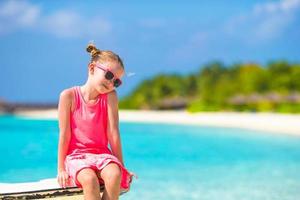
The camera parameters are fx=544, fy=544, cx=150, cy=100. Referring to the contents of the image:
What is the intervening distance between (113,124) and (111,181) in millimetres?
374

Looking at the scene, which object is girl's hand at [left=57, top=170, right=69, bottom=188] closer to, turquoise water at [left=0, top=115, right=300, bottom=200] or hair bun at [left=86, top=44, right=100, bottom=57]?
hair bun at [left=86, top=44, right=100, bottom=57]

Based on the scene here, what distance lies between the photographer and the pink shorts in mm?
2855

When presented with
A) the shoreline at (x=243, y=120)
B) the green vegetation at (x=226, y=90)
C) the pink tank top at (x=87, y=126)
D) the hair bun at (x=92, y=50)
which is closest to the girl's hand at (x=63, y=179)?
the pink tank top at (x=87, y=126)

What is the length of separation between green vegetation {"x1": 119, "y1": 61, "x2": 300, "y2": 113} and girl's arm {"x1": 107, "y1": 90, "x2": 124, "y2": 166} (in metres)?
28.3

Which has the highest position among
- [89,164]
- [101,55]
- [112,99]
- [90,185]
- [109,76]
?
[101,55]

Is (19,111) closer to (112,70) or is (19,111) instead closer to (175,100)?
(175,100)

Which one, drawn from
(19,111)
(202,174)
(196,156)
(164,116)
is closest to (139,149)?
(196,156)

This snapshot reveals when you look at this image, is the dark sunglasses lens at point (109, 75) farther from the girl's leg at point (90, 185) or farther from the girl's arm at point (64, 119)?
the girl's leg at point (90, 185)

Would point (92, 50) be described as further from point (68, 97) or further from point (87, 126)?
point (87, 126)

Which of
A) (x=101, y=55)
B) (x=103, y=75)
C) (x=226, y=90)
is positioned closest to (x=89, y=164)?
(x=103, y=75)

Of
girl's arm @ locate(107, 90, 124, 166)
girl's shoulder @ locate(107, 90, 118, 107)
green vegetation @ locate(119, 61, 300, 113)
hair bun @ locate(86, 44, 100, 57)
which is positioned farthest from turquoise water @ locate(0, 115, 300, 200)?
green vegetation @ locate(119, 61, 300, 113)

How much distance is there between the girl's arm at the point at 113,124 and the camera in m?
3.03

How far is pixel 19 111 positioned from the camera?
50.9 metres

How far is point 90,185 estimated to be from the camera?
9.07 ft
